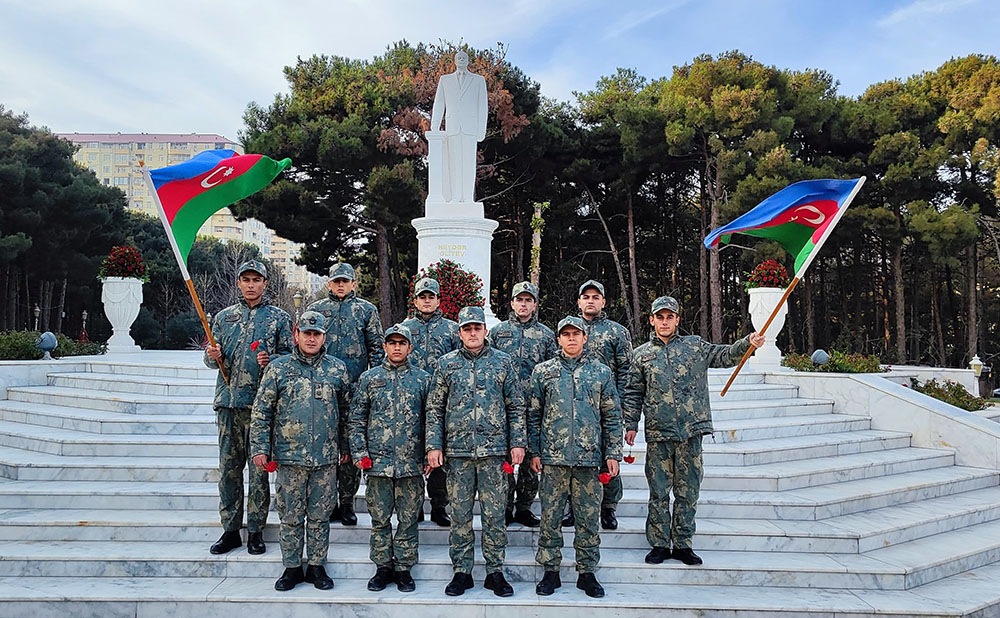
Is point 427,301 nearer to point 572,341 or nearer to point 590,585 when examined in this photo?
point 572,341

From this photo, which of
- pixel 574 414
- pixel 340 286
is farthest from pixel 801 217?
pixel 340 286

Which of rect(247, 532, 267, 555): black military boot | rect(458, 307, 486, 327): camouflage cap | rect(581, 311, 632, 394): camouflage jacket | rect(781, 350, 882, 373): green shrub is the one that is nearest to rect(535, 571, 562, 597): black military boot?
rect(581, 311, 632, 394): camouflage jacket

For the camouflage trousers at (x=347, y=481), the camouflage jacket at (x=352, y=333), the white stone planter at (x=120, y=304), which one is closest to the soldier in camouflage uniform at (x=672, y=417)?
the camouflage jacket at (x=352, y=333)

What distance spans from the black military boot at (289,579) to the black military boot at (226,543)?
536 mm

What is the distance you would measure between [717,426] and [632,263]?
1480 cm

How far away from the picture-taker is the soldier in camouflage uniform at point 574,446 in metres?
3.87

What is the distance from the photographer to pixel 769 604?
389 cm

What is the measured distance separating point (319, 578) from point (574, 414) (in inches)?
74.3

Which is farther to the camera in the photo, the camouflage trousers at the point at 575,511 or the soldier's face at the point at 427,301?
the soldier's face at the point at 427,301

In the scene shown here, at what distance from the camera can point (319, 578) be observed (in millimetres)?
3930

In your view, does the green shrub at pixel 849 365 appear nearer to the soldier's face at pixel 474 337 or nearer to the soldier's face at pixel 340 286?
Result: the soldier's face at pixel 474 337

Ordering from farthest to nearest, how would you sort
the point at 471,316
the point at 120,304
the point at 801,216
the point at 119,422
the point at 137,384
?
the point at 120,304 < the point at 137,384 < the point at 119,422 < the point at 801,216 < the point at 471,316

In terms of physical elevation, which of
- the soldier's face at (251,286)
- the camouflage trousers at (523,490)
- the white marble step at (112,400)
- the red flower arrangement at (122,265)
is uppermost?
the red flower arrangement at (122,265)

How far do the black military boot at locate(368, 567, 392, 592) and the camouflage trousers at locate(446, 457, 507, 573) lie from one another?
427 mm
